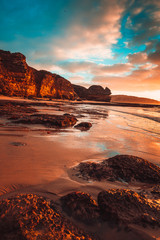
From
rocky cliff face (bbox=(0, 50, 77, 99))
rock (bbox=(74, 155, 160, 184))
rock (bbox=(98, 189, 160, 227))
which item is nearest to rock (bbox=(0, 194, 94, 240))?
rock (bbox=(98, 189, 160, 227))

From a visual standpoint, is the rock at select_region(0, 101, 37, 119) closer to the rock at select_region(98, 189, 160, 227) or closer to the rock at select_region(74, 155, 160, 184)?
the rock at select_region(74, 155, 160, 184)

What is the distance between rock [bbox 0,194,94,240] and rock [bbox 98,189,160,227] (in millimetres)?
262

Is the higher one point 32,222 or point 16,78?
point 16,78

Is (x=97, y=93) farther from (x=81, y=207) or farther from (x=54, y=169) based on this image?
(x=81, y=207)

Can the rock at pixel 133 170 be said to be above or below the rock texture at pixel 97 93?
below

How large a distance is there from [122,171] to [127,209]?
2.36ft

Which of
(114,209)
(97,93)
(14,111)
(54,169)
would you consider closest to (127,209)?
(114,209)

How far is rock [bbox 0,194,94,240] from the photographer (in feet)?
2.45

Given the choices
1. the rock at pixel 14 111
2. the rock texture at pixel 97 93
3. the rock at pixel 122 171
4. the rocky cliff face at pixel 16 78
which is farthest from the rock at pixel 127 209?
the rock texture at pixel 97 93

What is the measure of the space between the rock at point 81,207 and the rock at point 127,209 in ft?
0.25

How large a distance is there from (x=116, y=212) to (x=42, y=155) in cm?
153

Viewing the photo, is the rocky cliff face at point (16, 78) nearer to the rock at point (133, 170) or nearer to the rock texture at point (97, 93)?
the rock at point (133, 170)

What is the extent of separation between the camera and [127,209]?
106 centimetres

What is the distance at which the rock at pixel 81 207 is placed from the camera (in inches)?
39.3
